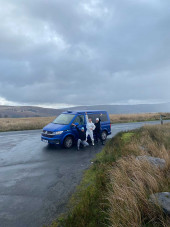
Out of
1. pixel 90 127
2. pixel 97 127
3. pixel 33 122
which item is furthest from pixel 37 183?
pixel 33 122

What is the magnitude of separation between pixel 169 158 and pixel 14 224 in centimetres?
452

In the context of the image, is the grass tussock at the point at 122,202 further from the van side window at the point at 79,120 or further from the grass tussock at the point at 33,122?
the grass tussock at the point at 33,122

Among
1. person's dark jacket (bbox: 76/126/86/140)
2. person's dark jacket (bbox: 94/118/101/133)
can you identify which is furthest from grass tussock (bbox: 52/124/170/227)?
person's dark jacket (bbox: 94/118/101/133)

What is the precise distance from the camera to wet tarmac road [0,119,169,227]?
401cm

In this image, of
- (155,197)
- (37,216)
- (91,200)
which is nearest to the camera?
(155,197)

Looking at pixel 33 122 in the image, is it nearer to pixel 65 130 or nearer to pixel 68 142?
pixel 68 142

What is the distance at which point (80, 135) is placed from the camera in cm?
1077

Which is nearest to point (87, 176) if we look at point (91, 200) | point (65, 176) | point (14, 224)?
point (65, 176)

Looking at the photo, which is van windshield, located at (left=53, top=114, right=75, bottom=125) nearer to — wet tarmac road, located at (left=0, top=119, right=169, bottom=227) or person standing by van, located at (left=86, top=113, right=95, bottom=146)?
person standing by van, located at (left=86, top=113, right=95, bottom=146)

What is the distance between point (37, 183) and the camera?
579 centimetres

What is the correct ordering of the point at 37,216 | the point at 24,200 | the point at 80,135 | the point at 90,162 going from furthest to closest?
the point at 80,135 < the point at 90,162 < the point at 24,200 < the point at 37,216

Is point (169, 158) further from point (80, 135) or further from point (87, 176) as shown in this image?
point (80, 135)

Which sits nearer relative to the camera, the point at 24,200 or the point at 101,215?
the point at 101,215

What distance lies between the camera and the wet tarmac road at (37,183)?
4.01 m
